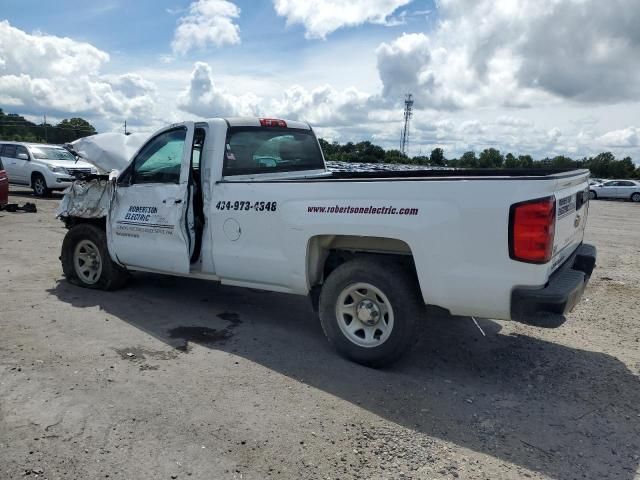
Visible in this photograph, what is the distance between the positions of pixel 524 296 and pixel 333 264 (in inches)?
68.7

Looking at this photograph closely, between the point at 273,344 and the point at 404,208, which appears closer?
the point at 404,208

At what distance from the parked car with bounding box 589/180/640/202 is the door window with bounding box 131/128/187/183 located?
1265 inches

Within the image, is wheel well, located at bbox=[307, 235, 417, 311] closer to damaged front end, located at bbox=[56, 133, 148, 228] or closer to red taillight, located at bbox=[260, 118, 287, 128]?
red taillight, located at bbox=[260, 118, 287, 128]

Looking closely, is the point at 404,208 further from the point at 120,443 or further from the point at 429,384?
the point at 120,443

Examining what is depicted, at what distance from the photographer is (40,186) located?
17.5 meters

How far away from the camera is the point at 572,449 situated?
325 centimetres

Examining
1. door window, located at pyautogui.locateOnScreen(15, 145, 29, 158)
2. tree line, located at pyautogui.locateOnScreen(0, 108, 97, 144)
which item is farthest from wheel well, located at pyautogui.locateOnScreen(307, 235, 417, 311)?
tree line, located at pyautogui.locateOnScreen(0, 108, 97, 144)

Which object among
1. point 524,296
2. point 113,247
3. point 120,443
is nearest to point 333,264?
point 524,296

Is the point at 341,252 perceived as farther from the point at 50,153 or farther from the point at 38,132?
the point at 38,132

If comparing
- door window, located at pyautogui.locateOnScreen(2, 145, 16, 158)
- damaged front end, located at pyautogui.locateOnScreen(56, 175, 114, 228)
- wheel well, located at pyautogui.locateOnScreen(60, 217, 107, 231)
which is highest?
door window, located at pyautogui.locateOnScreen(2, 145, 16, 158)

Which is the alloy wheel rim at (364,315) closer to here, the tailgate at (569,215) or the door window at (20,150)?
the tailgate at (569,215)

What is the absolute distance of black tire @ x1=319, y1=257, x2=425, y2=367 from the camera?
4094 millimetres

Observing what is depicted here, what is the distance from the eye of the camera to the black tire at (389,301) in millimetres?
4094

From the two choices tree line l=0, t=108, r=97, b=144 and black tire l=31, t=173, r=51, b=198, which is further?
tree line l=0, t=108, r=97, b=144
